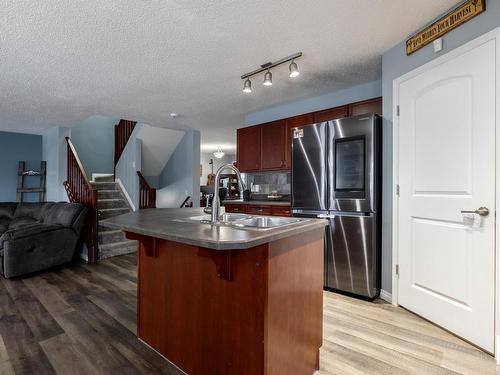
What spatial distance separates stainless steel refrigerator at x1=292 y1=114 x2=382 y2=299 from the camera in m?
2.71

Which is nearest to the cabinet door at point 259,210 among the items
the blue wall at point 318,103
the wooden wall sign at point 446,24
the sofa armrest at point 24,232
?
the blue wall at point 318,103

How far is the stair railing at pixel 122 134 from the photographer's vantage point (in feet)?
20.7

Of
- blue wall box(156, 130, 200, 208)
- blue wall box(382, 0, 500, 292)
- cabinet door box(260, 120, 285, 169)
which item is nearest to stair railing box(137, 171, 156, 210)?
blue wall box(156, 130, 200, 208)

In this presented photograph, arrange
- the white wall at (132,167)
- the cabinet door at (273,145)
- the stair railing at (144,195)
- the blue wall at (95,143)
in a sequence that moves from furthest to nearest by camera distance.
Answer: the blue wall at (95,143) < the white wall at (132,167) < the stair railing at (144,195) < the cabinet door at (273,145)

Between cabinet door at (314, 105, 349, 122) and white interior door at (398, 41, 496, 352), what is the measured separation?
0.92m

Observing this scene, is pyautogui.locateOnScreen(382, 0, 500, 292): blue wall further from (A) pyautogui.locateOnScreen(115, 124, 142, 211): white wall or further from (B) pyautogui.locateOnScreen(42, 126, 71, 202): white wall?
(B) pyautogui.locateOnScreen(42, 126, 71, 202): white wall

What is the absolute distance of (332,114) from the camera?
360cm

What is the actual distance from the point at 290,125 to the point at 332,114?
2.14 ft

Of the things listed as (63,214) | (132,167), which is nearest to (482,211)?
(63,214)

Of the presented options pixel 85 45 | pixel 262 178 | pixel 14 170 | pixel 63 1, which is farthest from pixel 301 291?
pixel 14 170

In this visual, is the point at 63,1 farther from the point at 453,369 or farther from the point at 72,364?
the point at 453,369

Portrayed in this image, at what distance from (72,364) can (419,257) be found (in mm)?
2737

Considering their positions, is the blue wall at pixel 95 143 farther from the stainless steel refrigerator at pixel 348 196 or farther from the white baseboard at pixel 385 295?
the white baseboard at pixel 385 295

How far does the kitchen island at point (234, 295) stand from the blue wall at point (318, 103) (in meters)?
2.50
